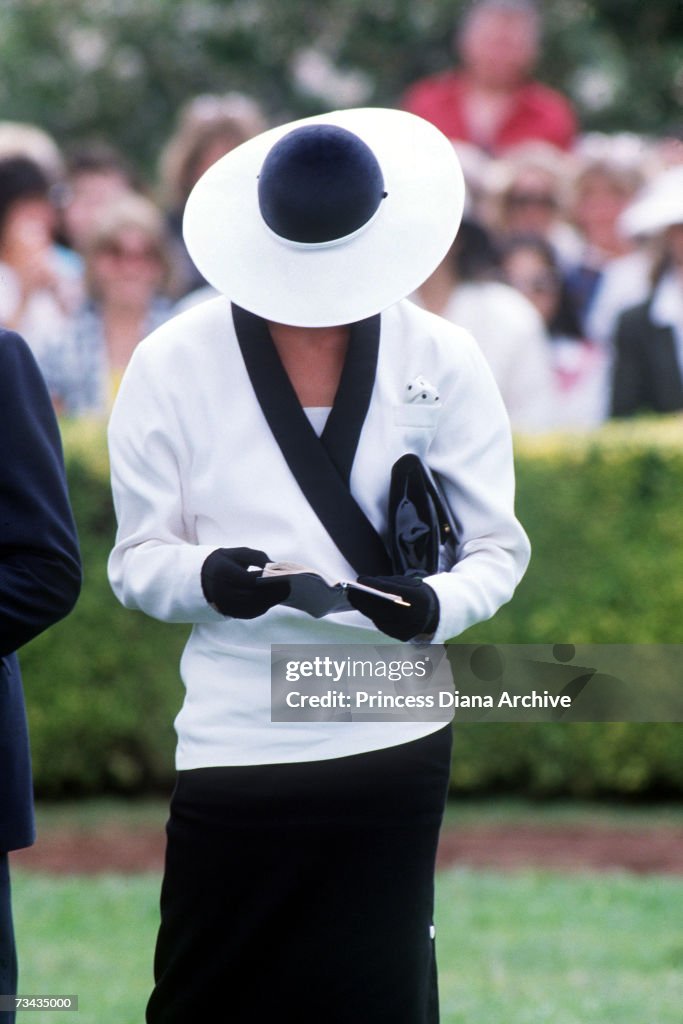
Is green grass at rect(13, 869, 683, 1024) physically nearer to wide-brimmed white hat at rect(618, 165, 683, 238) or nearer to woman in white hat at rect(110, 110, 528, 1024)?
woman in white hat at rect(110, 110, 528, 1024)

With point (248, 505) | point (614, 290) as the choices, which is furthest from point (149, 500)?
point (614, 290)

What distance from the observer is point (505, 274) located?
720 cm

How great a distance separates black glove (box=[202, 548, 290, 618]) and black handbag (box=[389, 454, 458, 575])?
23 centimetres

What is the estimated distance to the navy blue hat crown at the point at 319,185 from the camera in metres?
2.75

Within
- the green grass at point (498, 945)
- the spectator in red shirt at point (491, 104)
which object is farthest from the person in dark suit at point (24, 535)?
the spectator in red shirt at point (491, 104)

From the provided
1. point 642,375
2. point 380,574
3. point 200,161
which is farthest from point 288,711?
point 200,161

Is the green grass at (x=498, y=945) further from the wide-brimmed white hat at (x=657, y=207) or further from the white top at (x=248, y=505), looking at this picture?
the wide-brimmed white hat at (x=657, y=207)

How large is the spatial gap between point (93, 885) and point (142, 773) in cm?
91

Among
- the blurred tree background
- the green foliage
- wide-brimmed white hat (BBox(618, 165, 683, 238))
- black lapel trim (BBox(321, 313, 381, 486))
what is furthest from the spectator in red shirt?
black lapel trim (BBox(321, 313, 381, 486))

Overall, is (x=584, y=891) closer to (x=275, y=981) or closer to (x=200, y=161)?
(x=275, y=981)

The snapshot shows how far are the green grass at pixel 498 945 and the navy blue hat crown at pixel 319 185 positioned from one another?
8.15ft

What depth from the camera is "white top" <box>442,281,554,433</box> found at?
659 centimetres

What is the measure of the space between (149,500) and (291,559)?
263 mm

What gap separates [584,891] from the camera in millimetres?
5648
